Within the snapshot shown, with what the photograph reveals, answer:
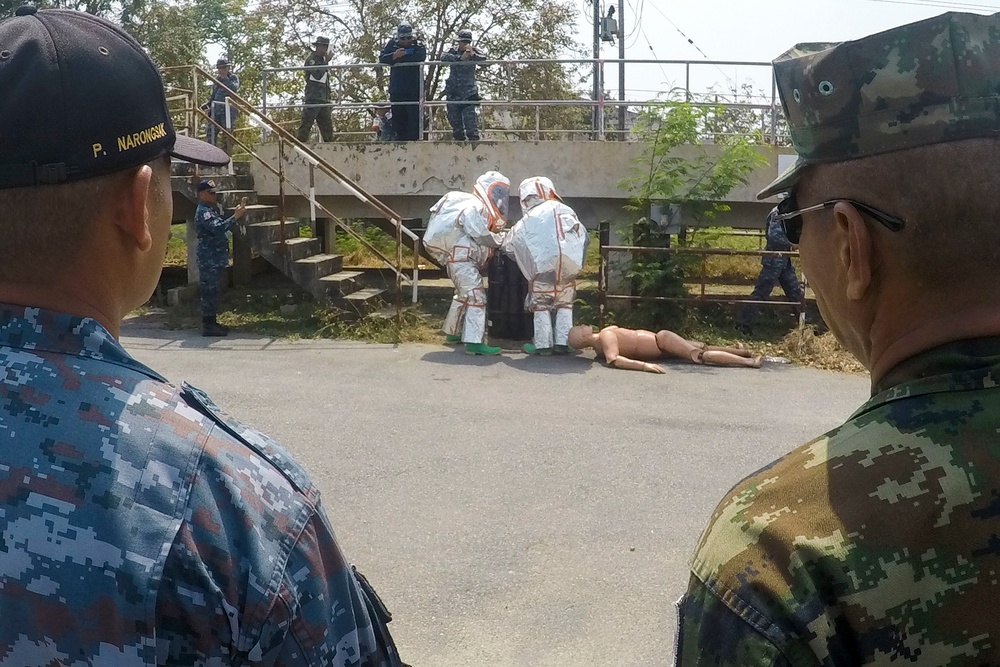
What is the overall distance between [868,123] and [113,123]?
3.75ft

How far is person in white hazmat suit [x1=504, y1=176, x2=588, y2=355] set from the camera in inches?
394

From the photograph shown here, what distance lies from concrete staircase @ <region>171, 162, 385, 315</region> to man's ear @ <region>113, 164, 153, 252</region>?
10.2 metres

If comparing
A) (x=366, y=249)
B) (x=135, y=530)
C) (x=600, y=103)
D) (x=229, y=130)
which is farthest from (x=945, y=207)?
(x=366, y=249)

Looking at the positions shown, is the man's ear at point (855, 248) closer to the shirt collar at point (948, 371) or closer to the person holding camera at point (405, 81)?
the shirt collar at point (948, 371)

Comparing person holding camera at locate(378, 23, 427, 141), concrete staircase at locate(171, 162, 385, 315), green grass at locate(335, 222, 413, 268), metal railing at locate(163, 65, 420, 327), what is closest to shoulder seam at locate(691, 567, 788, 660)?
metal railing at locate(163, 65, 420, 327)

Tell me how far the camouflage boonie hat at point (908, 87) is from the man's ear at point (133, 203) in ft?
3.48

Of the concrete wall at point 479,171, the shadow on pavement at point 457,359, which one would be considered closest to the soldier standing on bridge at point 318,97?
the concrete wall at point 479,171

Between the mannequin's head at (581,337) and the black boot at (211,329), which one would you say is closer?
the mannequin's head at (581,337)

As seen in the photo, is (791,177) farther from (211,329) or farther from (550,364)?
(211,329)

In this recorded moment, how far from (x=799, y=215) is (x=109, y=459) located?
1.13m

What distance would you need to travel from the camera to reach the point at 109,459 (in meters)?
1.37

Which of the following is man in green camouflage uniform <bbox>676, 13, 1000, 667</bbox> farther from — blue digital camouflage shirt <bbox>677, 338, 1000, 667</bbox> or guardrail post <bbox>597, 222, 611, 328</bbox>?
guardrail post <bbox>597, 222, 611, 328</bbox>

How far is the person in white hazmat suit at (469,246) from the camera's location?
33.7 ft

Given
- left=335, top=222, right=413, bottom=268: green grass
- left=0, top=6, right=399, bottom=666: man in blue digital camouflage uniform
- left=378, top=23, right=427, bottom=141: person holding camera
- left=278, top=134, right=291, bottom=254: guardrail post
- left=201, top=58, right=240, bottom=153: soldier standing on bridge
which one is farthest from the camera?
left=335, top=222, right=413, bottom=268: green grass
